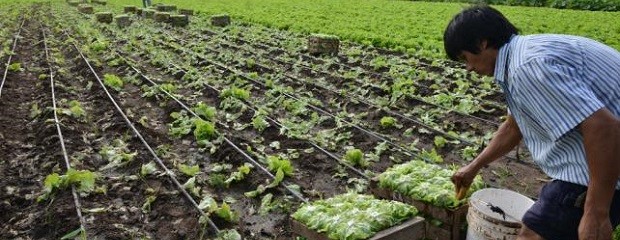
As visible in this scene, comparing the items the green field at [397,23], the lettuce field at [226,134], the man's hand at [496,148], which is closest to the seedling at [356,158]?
the lettuce field at [226,134]

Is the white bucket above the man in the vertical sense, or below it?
below

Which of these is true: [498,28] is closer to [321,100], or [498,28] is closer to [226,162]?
[226,162]

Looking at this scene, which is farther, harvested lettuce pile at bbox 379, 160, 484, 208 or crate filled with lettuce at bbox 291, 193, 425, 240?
harvested lettuce pile at bbox 379, 160, 484, 208

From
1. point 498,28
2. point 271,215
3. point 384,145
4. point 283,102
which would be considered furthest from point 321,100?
point 498,28

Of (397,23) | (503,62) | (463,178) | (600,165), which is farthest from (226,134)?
(397,23)

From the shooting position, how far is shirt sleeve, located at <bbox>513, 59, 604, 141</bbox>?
2.25 meters

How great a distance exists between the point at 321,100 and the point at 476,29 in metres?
6.46

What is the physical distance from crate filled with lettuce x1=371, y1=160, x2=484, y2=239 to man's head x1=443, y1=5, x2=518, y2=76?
1.42 metres

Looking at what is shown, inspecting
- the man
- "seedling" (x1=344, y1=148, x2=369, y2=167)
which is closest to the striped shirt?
the man

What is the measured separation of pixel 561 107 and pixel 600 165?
0.93 feet

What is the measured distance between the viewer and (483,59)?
2.66 metres

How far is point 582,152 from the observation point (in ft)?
8.03

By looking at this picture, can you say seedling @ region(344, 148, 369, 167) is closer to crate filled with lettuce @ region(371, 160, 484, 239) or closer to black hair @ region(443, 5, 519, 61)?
crate filled with lettuce @ region(371, 160, 484, 239)

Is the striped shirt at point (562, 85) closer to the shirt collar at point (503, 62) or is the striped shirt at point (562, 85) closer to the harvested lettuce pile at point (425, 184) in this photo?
the shirt collar at point (503, 62)
